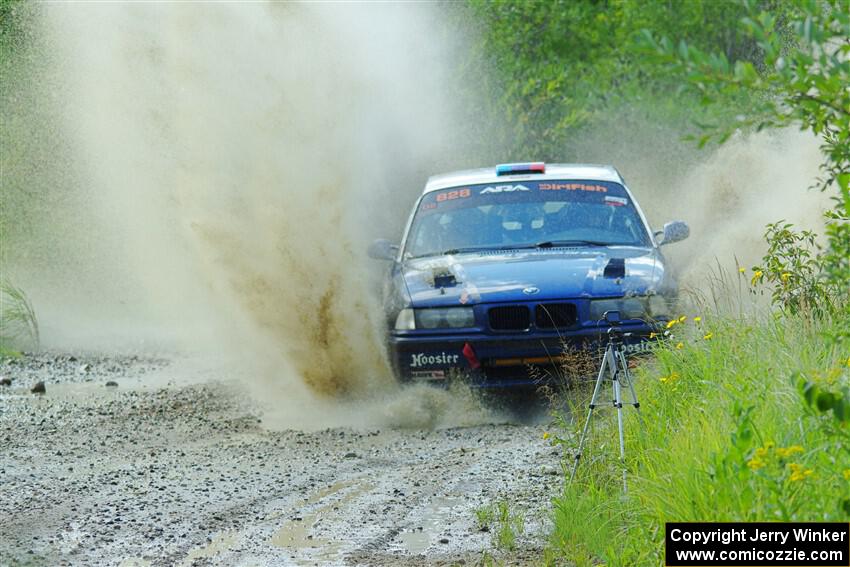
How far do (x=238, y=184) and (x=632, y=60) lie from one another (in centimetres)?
1091

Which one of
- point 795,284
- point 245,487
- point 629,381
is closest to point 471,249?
point 795,284

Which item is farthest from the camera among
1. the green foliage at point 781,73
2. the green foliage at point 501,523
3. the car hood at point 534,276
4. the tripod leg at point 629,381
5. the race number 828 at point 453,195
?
the race number 828 at point 453,195

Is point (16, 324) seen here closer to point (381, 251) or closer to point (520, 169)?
point (381, 251)

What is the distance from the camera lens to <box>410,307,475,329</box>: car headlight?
8.85 metres

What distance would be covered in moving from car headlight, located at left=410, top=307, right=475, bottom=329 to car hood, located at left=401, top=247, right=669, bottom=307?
5 cm

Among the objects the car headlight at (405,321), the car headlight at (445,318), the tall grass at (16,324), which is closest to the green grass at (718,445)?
the car headlight at (445,318)

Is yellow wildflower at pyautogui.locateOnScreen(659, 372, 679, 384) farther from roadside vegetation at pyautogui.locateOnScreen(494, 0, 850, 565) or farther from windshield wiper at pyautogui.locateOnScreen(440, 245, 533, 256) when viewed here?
windshield wiper at pyautogui.locateOnScreen(440, 245, 533, 256)

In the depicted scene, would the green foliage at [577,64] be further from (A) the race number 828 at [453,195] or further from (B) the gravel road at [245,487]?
(B) the gravel road at [245,487]

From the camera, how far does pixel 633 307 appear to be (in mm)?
8836

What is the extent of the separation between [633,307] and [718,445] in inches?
149

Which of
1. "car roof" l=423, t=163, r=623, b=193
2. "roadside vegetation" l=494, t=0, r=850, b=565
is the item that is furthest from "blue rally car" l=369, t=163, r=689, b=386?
"roadside vegetation" l=494, t=0, r=850, b=565

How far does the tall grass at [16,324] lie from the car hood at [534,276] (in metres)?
5.42

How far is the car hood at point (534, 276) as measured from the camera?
348 inches

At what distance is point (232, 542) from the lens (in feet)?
19.0
